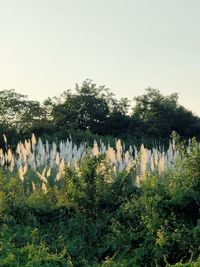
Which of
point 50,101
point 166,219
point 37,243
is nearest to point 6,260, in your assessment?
point 37,243

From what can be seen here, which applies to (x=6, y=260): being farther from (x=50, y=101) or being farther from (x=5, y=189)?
Result: (x=50, y=101)

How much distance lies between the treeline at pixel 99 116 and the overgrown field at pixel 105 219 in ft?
99.0

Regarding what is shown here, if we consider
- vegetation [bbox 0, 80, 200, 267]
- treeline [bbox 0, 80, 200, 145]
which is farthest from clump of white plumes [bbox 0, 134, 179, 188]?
treeline [bbox 0, 80, 200, 145]

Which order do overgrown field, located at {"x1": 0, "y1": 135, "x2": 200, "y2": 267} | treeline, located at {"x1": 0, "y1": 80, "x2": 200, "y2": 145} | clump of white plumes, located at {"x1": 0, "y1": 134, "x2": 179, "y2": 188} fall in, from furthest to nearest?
treeline, located at {"x1": 0, "y1": 80, "x2": 200, "y2": 145} → clump of white plumes, located at {"x1": 0, "y1": 134, "x2": 179, "y2": 188} → overgrown field, located at {"x1": 0, "y1": 135, "x2": 200, "y2": 267}

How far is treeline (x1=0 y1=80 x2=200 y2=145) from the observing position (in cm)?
4378

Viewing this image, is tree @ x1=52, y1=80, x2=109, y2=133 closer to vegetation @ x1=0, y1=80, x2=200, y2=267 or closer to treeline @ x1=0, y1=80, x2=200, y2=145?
treeline @ x1=0, y1=80, x2=200, y2=145

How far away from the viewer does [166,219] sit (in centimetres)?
900

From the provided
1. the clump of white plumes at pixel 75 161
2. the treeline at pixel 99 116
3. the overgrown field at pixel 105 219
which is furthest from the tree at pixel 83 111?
the overgrown field at pixel 105 219

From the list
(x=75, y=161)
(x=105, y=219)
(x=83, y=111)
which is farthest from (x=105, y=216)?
(x=83, y=111)

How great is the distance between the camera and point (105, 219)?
1021 cm

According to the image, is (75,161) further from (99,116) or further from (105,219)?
(99,116)

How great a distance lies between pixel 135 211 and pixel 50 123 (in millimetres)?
32744

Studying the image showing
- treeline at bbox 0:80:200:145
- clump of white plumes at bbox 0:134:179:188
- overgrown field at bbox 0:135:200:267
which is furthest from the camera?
treeline at bbox 0:80:200:145

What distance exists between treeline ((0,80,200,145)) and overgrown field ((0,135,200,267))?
3019cm
